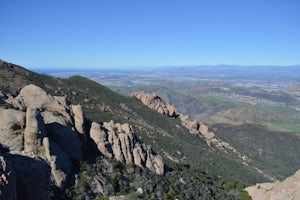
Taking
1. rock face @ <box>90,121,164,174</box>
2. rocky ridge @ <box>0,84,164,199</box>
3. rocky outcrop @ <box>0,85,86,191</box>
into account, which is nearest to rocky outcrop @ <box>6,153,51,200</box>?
rocky ridge @ <box>0,84,164,199</box>

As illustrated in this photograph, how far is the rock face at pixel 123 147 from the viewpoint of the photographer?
170 feet

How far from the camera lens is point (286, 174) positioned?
13975 cm

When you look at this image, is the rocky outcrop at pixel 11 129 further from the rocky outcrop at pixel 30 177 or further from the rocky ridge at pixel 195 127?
the rocky ridge at pixel 195 127

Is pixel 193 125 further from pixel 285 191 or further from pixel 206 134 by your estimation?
pixel 285 191

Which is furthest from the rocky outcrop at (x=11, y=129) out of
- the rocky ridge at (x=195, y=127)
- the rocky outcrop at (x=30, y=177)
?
the rocky ridge at (x=195, y=127)

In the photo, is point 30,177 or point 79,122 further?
point 79,122

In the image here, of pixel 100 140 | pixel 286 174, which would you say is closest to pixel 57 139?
pixel 100 140

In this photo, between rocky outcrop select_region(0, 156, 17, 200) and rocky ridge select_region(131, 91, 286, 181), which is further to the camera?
rocky ridge select_region(131, 91, 286, 181)

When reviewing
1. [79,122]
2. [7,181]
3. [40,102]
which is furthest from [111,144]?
[7,181]

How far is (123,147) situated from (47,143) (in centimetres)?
1907

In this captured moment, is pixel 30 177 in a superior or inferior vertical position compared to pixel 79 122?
superior

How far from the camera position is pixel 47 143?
3700 cm

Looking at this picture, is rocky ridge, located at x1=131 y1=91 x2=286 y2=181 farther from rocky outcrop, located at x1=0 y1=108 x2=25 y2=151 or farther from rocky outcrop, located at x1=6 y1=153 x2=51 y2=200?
rocky outcrop, located at x1=6 y1=153 x2=51 y2=200

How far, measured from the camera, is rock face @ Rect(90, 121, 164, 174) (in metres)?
52.0
